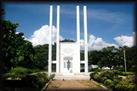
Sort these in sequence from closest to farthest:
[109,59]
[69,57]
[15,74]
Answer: [15,74] < [69,57] < [109,59]

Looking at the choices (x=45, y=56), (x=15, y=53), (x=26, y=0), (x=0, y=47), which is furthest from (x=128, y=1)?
(x=45, y=56)

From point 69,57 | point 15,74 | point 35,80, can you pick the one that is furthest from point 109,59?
point 35,80

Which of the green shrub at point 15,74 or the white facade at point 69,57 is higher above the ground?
the white facade at point 69,57

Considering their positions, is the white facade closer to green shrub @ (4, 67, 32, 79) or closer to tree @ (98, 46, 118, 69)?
tree @ (98, 46, 118, 69)

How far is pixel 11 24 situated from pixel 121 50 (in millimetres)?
31608

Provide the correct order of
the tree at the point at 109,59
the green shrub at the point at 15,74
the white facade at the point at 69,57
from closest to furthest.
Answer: the green shrub at the point at 15,74 < the white facade at the point at 69,57 < the tree at the point at 109,59

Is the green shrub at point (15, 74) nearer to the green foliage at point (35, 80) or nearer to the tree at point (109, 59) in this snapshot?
the green foliage at point (35, 80)

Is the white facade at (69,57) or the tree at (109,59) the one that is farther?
the tree at (109,59)

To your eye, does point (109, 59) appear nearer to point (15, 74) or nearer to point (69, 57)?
point (69, 57)

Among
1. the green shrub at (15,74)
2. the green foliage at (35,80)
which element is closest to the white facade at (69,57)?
the green shrub at (15,74)

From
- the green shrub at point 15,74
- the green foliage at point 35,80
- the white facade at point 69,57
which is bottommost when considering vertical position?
the green foliage at point 35,80

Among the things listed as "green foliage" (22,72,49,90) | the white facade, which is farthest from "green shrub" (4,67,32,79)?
the white facade

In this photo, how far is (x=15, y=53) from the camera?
2097 centimetres

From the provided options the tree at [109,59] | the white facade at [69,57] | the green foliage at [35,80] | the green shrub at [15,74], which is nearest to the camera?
the green foliage at [35,80]
